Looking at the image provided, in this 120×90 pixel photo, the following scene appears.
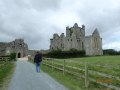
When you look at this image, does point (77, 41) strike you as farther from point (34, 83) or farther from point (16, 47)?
point (34, 83)

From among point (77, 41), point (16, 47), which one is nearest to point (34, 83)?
point (77, 41)

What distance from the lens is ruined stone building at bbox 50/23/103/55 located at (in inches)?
3898

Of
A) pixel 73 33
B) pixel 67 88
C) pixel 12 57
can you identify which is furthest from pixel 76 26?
pixel 67 88

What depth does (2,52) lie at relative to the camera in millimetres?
103625

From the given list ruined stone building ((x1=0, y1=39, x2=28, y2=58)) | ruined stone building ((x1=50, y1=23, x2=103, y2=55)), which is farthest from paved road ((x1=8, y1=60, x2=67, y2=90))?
ruined stone building ((x1=0, y1=39, x2=28, y2=58))

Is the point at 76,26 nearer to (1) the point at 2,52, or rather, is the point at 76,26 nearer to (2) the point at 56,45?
(2) the point at 56,45

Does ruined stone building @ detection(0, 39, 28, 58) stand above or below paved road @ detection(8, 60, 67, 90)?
above

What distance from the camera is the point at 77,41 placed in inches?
4094

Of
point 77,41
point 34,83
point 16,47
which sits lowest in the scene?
point 34,83

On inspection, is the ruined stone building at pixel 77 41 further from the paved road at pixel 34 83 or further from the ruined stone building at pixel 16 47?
the paved road at pixel 34 83

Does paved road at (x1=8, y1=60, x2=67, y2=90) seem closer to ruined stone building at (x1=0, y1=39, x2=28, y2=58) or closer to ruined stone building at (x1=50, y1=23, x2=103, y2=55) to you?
ruined stone building at (x1=50, y1=23, x2=103, y2=55)

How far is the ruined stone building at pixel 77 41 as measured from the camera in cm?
9902

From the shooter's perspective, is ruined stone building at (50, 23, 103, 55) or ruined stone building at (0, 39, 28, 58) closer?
A: ruined stone building at (50, 23, 103, 55)

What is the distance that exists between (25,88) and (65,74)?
258 inches
